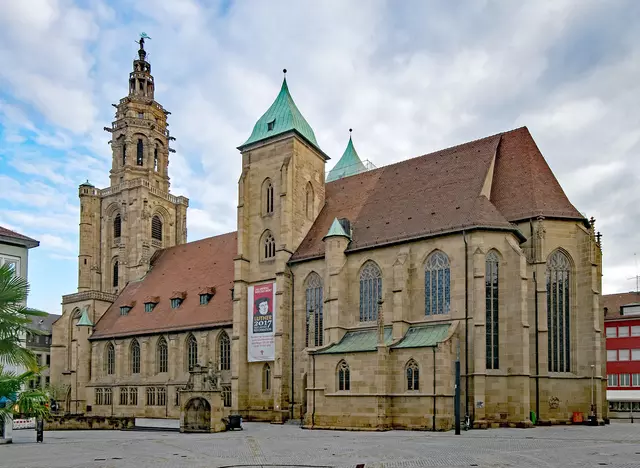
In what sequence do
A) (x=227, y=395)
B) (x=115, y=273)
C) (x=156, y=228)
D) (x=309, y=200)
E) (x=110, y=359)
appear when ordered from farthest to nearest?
(x=156, y=228)
(x=115, y=273)
(x=110, y=359)
(x=309, y=200)
(x=227, y=395)

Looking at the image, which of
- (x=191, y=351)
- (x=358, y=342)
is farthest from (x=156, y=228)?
(x=358, y=342)

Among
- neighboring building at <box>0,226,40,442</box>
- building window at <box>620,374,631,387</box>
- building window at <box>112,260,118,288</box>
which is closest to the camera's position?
neighboring building at <box>0,226,40,442</box>

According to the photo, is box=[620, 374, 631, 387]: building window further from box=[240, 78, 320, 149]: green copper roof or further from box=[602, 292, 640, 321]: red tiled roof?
box=[240, 78, 320, 149]: green copper roof

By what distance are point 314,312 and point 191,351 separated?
13454 millimetres

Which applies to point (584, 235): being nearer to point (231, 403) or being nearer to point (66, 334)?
point (231, 403)

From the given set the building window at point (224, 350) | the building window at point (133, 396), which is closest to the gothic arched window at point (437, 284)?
the building window at point (224, 350)

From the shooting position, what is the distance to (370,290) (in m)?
42.9

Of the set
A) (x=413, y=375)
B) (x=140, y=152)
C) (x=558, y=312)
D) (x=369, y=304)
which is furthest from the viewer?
(x=140, y=152)

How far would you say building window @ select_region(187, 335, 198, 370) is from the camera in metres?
54.0

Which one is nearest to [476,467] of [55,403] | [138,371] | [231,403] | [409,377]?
[409,377]

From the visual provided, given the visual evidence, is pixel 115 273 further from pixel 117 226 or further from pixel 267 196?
pixel 267 196

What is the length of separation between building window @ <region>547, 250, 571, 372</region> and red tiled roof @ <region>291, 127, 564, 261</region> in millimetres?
2920

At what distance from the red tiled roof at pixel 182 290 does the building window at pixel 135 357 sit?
1008 mm

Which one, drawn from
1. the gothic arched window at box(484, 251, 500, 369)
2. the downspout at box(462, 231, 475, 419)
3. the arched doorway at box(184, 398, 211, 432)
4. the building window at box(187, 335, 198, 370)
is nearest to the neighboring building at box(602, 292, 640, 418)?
the gothic arched window at box(484, 251, 500, 369)
